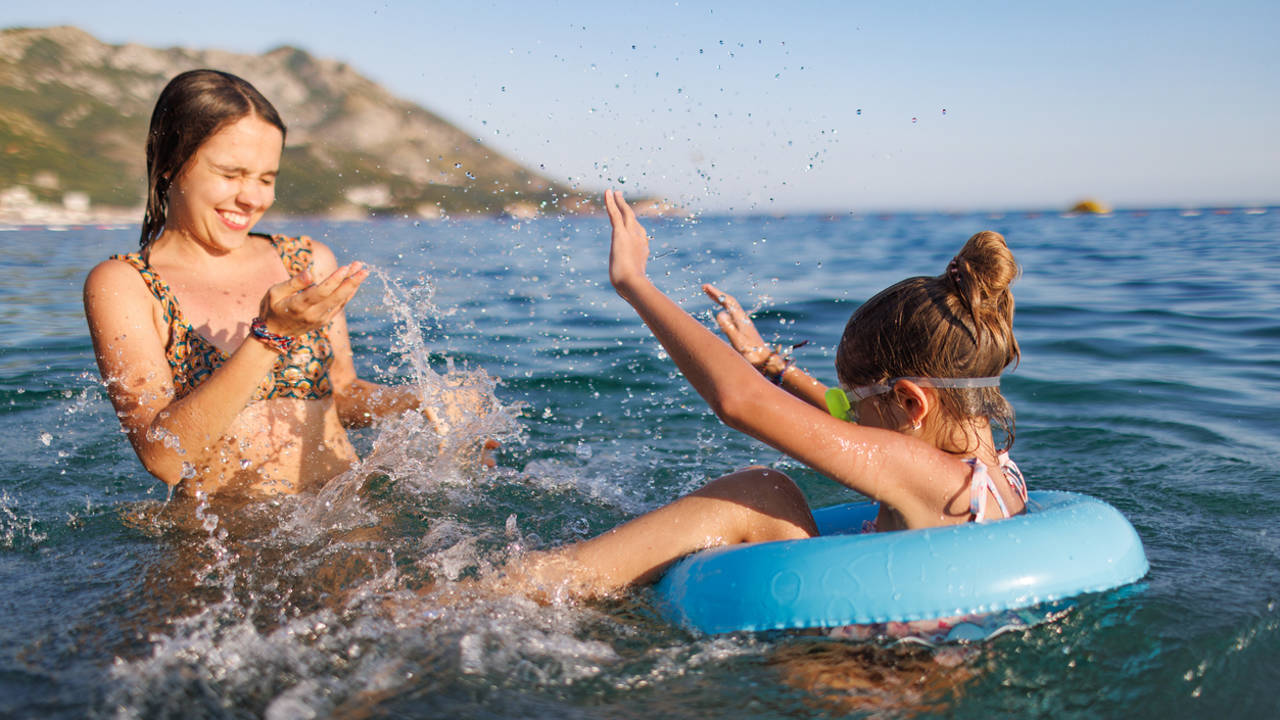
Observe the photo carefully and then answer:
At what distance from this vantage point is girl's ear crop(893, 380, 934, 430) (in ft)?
9.07

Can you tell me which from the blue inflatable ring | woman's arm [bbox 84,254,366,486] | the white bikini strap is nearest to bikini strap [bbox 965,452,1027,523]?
the white bikini strap

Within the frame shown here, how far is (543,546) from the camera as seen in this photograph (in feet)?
12.2

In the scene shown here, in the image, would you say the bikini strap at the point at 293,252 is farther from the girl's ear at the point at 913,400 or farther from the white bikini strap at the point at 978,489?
the white bikini strap at the point at 978,489

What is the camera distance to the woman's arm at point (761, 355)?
337 cm

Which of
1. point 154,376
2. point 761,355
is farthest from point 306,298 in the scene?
point 761,355

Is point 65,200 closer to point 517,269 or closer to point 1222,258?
point 517,269

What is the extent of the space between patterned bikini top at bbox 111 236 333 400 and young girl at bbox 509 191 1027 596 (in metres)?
1.43

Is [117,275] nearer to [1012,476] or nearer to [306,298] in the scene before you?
[306,298]

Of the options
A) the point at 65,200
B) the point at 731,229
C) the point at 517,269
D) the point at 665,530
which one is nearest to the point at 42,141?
the point at 65,200

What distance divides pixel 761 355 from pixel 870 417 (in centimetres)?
64

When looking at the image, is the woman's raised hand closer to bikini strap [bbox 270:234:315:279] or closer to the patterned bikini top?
the patterned bikini top

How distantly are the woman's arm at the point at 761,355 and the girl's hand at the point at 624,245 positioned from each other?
510 millimetres

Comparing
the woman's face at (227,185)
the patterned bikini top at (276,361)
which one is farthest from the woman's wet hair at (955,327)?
the woman's face at (227,185)

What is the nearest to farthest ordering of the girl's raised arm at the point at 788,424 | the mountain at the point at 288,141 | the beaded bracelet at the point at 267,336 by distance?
the girl's raised arm at the point at 788,424 → the beaded bracelet at the point at 267,336 → the mountain at the point at 288,141
